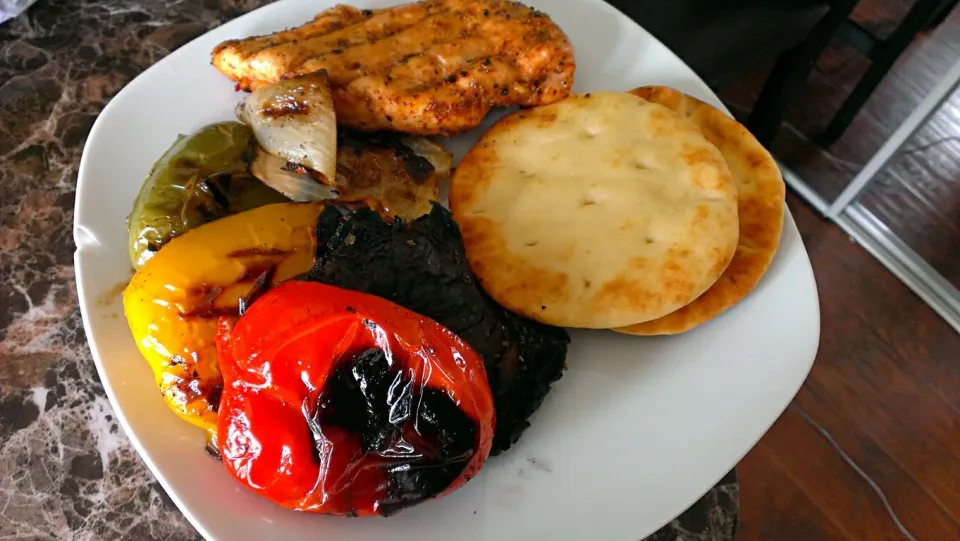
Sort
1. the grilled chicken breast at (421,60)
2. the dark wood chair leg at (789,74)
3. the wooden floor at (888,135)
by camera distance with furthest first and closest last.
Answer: the wooden floor at (888,135) < the dark wood chair leg at (789,74) < the grilled chicken breast at (421,60)

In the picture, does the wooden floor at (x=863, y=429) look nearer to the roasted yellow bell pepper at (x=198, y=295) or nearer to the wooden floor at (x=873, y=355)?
the wooden floor at (x=873, y=355)

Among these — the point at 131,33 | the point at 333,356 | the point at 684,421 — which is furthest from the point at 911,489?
the point at 131,33

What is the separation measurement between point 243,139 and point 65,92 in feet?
2.30

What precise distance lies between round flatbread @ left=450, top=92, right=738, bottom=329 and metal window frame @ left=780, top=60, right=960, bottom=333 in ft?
4.33

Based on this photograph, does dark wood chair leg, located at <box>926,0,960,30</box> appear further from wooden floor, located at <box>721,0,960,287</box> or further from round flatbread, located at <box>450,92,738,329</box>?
round flatbread, located at <box>450,92,738,329</box>

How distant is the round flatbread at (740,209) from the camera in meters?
1.23

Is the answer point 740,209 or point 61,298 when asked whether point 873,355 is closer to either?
point 740,209

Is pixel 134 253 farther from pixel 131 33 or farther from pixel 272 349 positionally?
pixel 131 33

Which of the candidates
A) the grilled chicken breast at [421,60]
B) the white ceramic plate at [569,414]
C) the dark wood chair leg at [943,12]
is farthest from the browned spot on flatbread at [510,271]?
the dark wood chair leg at [943,12]

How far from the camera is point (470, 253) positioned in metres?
1.27

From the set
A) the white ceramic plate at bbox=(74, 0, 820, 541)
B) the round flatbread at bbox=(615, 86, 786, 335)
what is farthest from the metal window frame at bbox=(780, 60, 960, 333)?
the white ceramic plate at bbox=(74, 0, 820, 541)

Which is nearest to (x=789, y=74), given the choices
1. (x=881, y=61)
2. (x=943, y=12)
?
(x=881, y=61)

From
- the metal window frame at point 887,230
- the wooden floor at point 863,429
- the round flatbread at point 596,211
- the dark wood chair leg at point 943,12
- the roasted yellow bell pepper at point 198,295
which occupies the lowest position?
the wooden floor at point 863,429

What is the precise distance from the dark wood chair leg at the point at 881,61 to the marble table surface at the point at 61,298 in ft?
4.99
